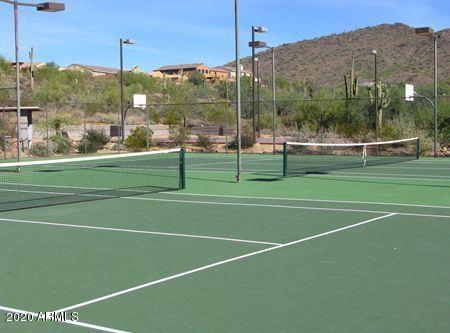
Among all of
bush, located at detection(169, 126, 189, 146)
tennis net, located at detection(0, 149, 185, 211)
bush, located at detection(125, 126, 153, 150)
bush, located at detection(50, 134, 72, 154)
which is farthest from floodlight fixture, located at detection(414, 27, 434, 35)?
bush, located at detection(50, 134, 72, 154)

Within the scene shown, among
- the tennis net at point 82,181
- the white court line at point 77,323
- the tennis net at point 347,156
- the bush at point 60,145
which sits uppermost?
the bush at point 60,145

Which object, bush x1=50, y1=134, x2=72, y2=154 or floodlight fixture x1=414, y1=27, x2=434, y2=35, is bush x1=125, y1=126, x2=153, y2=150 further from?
floodlight fixture x1=414, y1=27, x2=434, y2=35

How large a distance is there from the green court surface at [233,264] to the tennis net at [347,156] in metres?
8.43

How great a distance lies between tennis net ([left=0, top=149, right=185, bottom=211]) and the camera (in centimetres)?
1438

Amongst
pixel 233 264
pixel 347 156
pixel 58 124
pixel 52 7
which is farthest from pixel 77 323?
pixel 58 124

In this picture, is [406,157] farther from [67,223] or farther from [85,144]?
[67,223]

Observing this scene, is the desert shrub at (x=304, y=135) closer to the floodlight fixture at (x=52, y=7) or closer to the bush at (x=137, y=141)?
the bush at (x=137, y=141)

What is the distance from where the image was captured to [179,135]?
36719 mm

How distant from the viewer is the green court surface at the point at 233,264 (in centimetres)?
561

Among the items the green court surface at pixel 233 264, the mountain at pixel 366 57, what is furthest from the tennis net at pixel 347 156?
the mountain at pixel 366 57

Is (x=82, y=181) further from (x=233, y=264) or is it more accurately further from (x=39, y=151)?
(x=39, y=151)

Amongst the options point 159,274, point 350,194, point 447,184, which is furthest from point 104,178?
point 159,274

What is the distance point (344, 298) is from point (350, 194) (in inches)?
346

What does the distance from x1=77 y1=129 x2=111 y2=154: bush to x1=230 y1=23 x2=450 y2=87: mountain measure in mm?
54595
